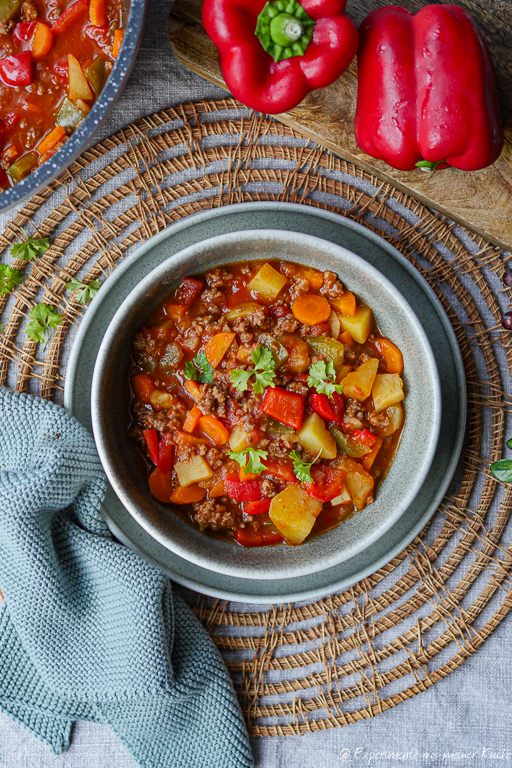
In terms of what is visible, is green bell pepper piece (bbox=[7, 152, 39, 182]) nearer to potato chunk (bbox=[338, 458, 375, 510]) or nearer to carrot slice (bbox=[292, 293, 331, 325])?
carrot slice (bbox=[292, 293, 331, 325])

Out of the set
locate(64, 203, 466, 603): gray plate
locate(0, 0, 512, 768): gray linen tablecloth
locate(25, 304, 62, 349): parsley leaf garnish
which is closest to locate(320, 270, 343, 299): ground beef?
locate(64, 203, 466, 603): gray plate

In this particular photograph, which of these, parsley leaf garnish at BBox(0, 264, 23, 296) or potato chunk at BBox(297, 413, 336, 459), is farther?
parsley leaf garnish at BBox(0, 264, 23, 296)

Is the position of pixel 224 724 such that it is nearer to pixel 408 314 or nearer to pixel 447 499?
pixel 447 499

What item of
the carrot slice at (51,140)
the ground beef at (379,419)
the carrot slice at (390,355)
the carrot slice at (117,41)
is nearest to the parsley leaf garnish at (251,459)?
the ground beef at (379,419)

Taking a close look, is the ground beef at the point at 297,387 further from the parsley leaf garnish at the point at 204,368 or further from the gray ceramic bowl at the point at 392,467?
the gray ceramic bowl at the point at 392,467

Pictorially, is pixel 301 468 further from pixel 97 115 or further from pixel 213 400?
pixel 97 115

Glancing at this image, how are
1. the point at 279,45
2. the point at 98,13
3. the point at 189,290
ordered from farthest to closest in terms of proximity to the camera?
the point at 189,290 < the point at 98,13 < the point at 279,45

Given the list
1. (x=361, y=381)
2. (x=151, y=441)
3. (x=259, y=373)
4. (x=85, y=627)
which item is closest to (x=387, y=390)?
(x=361, y=381)
